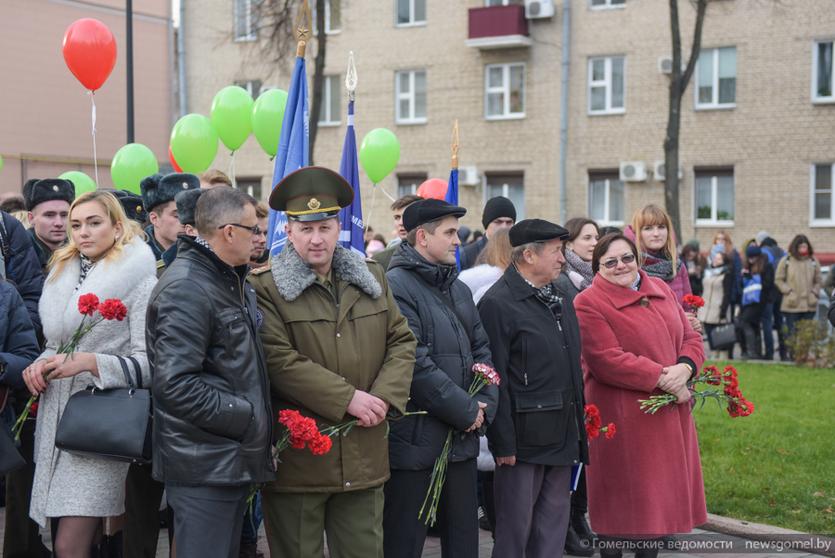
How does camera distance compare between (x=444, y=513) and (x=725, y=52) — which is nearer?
(x=444, y=513)

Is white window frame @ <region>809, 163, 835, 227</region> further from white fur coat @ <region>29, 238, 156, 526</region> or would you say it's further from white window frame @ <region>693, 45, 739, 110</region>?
white fur coat @ <region>29, 238, 156, 526</region>

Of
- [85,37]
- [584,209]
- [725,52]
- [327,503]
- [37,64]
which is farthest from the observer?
[584,209]

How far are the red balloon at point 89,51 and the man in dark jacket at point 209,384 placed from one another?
6.73 metres

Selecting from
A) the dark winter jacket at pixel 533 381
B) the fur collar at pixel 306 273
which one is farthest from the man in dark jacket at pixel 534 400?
the fur collar at pixel 306 273

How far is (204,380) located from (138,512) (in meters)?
1.39

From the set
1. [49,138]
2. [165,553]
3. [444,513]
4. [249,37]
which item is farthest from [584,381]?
[249,37]

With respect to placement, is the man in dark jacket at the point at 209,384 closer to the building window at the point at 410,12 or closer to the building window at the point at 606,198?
the building window at the point at 606,198

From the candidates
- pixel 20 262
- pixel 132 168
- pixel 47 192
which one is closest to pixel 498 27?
pixel 132 168

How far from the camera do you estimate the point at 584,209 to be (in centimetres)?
3006

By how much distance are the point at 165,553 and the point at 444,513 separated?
6.63 feet

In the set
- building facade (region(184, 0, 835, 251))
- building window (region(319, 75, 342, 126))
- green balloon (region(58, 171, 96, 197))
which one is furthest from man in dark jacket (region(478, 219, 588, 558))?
building window (region(319, 75, 342, 126))

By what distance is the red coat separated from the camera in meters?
5.71

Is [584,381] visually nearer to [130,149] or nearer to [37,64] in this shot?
[130,149]

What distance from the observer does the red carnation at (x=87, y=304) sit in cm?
461
